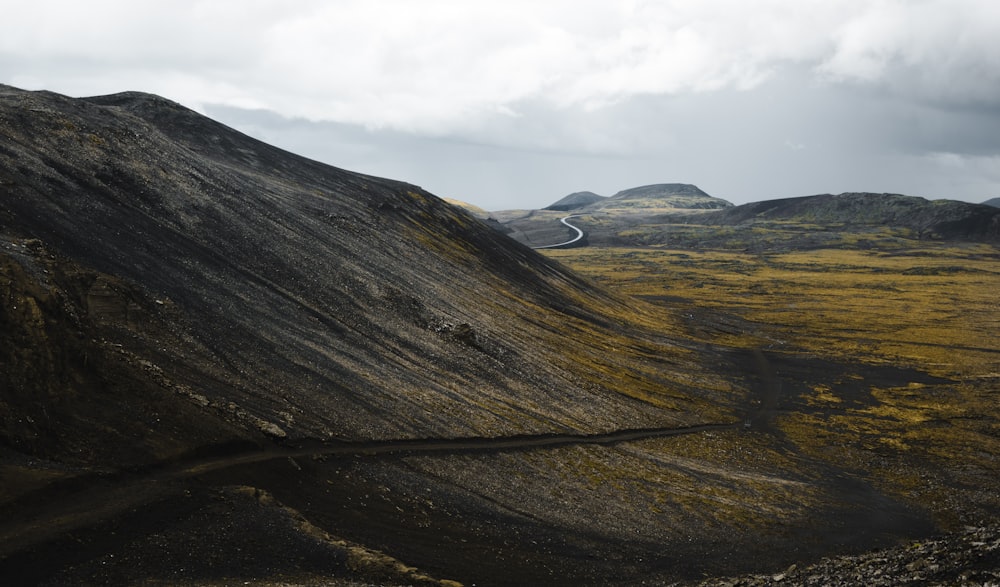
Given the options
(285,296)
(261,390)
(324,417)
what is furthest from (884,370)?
(261,390)

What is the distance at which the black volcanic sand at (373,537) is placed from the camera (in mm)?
30062

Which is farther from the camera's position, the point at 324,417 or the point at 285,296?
the point at 285,296

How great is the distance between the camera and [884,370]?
331 feet

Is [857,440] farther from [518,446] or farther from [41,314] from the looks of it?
[41,314]

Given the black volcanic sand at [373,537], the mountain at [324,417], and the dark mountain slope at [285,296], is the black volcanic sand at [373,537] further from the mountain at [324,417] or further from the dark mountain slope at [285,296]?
the dark mountain slope at [285,296]

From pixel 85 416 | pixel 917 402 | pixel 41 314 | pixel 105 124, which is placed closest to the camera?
pixel 85 416

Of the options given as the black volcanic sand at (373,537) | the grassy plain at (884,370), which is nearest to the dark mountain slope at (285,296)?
the black volcanic sand at (373,537)

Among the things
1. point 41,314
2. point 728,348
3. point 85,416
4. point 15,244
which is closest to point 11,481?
point 85,416

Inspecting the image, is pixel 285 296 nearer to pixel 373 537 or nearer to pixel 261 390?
pixel 261 390

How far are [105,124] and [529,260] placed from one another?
80.7 metres

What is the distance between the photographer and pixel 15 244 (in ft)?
152

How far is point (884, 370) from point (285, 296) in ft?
289

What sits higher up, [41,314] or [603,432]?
[41,314]

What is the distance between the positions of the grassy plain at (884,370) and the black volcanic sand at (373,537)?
970 centimetres
